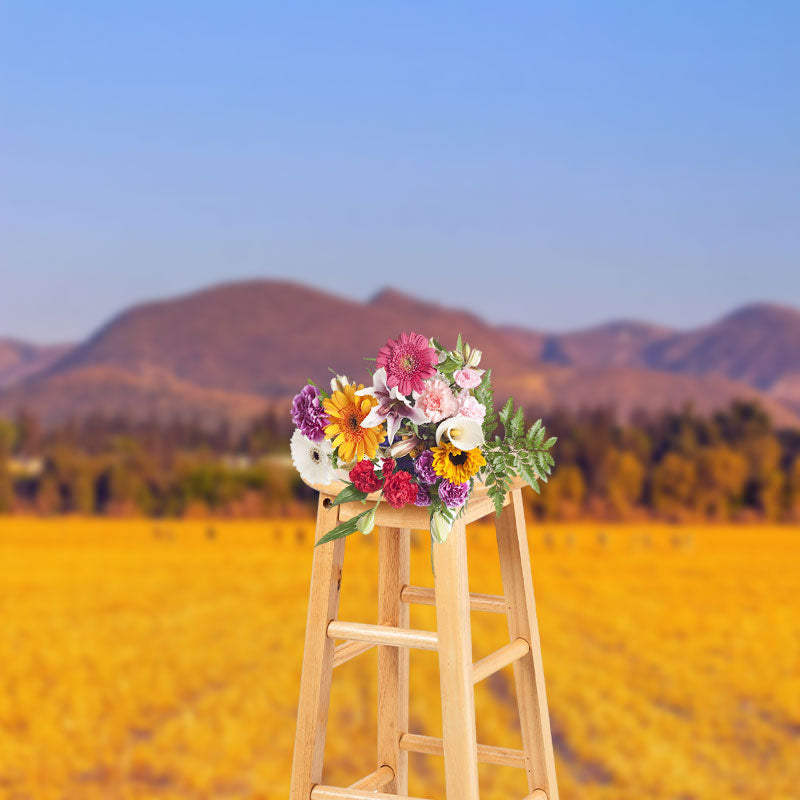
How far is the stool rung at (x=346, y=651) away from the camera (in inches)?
136

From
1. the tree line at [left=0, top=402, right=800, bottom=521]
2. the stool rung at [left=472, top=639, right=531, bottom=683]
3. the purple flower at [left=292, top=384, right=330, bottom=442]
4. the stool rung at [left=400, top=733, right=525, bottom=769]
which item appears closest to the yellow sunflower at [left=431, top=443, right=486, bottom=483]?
the purple flower at [left=292, top=384, right=330, bottom=442]

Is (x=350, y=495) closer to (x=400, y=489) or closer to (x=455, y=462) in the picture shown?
(x=400, y=489)

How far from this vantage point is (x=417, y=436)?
2998 millimetres

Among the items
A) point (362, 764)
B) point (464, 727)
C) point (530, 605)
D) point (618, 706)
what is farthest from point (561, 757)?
point (464, 727)

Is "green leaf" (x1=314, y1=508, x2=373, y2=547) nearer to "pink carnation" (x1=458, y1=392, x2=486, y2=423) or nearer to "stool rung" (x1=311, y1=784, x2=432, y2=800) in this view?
"pink carnation" (x1=458, y1=392, x2=486, y2=423)

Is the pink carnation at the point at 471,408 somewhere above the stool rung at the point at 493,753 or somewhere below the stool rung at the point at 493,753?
above

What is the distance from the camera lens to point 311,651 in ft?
10.8

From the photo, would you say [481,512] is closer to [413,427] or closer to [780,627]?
[413,427]

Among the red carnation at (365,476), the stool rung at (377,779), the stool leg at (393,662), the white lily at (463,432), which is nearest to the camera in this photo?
the white lily at (463,432)

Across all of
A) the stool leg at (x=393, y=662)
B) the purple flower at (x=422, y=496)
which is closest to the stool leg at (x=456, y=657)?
the purple flower at (x=422, y=496)

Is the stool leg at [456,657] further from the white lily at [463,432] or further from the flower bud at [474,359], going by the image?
the flower bud at [474,359]

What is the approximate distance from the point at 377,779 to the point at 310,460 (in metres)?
1.46

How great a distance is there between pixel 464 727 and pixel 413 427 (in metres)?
0.93

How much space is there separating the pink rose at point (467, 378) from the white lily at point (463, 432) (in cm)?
11
